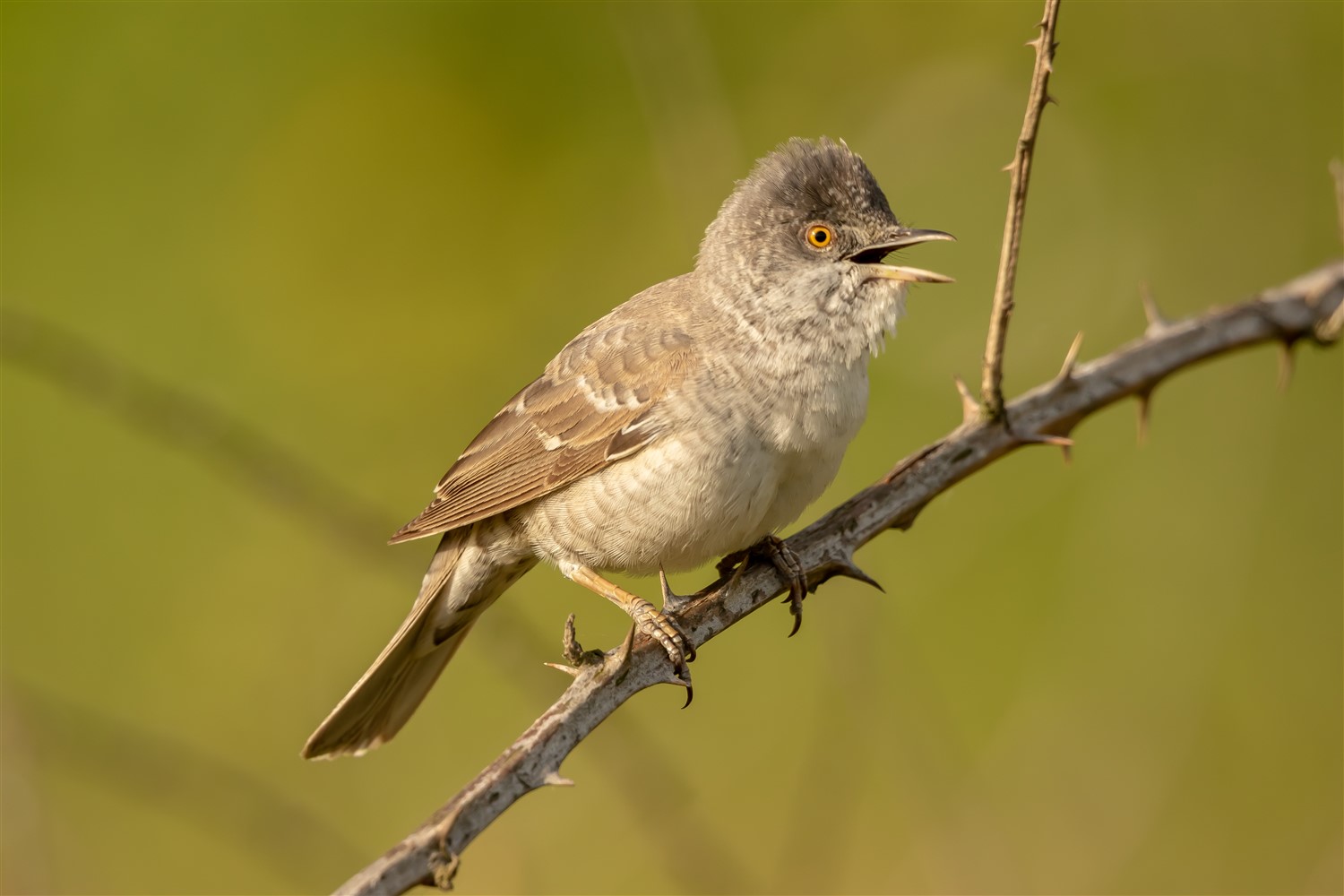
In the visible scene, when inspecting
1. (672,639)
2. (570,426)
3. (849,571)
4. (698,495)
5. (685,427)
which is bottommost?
(849,571)

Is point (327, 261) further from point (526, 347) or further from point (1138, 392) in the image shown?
point (1138, 392)

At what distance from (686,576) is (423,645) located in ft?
4.66

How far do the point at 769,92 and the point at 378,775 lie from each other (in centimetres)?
417

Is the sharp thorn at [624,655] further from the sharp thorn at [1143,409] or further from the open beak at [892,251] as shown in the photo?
the sharp thorn at [1143,409]

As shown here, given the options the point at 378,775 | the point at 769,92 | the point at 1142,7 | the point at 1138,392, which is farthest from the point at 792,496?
the point at 1142,7

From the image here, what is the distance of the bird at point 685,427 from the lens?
3.29 m

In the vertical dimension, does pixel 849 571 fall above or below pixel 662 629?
below

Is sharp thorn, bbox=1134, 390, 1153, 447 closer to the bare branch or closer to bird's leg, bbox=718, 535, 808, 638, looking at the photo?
the bare branch

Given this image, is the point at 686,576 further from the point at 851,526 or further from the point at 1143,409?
the point at 1143,409

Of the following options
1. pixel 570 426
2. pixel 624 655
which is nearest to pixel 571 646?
pixel 624 655

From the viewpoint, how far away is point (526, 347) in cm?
604

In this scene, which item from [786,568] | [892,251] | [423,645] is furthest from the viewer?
[423,645]

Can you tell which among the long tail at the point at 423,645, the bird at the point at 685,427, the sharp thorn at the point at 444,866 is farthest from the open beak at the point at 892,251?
the sharp thorn at the point at 444,866

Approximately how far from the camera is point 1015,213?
2994 millimetres
